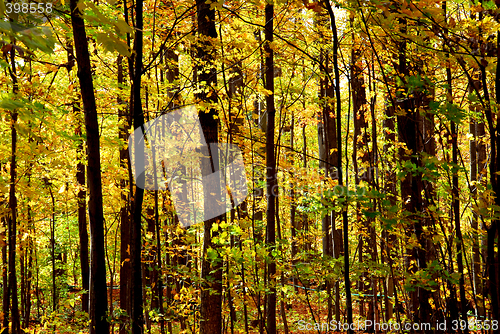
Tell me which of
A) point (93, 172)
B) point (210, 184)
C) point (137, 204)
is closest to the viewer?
point (137, 204)

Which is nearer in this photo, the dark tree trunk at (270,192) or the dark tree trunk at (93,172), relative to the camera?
the dark tree trunk at (93,172)

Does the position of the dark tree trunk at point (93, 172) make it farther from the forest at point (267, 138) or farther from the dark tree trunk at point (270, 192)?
the dark tree trunk at point (270, 192)

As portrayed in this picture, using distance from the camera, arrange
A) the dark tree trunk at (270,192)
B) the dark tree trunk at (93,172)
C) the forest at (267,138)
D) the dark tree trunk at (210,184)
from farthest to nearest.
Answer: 1. the dark tree trunk at (210,184)
2. the dark tree trunk at (270,192)
3. the dark tree trunk at (93,172)
4. the forest at (267,138)

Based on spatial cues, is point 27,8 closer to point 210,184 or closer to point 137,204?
point 137,204

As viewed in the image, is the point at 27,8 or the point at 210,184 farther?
the point at 210,184

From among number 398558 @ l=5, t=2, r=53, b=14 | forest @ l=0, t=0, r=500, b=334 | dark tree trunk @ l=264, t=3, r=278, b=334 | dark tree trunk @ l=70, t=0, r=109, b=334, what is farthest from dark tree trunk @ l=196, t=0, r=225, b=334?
number 398558 @ l=5, t=2, r=53, b=14

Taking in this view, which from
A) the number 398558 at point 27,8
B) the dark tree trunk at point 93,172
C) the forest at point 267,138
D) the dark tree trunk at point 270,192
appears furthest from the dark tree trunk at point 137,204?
the dark tree trunk at point 270,192

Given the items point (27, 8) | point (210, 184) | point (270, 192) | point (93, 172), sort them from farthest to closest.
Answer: point (210, 184)
point (270, 192)
point (93, 172)
point (27, 8)

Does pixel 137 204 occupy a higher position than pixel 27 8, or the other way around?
pixel 27 8

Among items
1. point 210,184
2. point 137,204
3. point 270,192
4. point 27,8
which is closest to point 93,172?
point 137,204

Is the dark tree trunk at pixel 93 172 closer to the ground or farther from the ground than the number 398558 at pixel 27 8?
closer to the ground

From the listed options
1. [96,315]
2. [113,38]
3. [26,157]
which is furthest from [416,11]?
[26,157]

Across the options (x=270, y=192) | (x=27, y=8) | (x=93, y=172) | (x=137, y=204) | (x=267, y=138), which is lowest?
(x=137, y=204)

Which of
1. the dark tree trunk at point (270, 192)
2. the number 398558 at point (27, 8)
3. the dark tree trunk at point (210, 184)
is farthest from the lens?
the dark tree trunk at point (210, 184)
